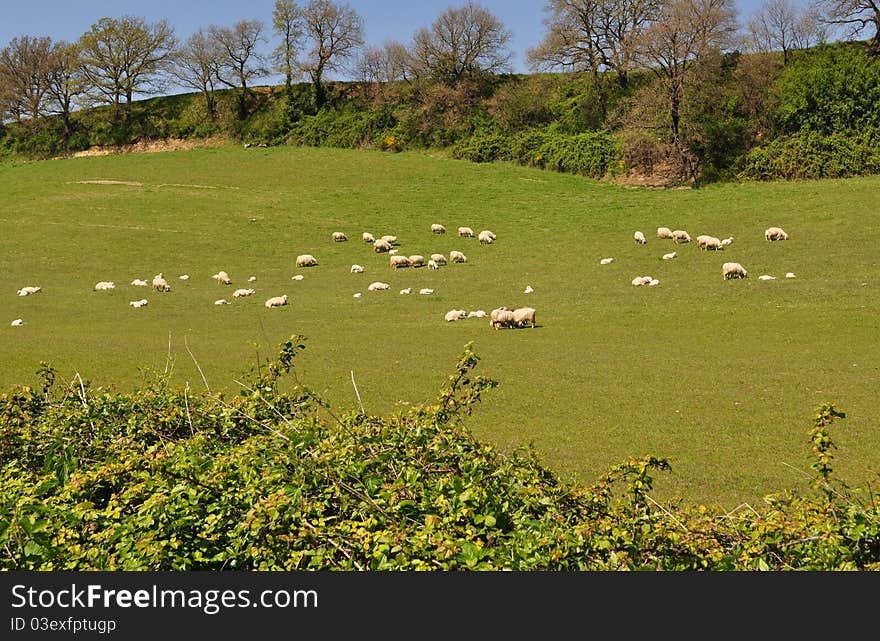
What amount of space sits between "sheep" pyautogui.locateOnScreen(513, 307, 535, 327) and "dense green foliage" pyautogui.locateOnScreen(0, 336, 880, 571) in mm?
13816

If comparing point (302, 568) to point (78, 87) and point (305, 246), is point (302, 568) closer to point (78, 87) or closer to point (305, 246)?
point (305, 246)

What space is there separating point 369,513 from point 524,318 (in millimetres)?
15877

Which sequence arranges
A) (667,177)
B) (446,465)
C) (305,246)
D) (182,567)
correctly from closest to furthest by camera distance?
(182,567), (446,465), (305,246), (667,177)

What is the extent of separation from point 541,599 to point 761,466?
6.85m

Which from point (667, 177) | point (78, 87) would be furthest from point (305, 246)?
point (78, 87)

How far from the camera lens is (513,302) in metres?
25.9

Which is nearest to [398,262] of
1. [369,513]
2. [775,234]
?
[775,234]

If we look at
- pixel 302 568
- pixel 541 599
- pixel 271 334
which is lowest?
pixel 271 334

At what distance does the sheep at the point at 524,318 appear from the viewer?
21.3 m

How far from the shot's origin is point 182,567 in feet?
17.0

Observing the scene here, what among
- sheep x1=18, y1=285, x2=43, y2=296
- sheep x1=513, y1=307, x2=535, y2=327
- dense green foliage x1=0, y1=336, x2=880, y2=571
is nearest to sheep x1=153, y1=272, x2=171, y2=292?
sheep x1=18, y1=285, x2=43, y2=296

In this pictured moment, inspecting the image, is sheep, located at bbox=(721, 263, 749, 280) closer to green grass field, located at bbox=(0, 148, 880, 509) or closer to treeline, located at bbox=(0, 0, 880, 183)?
green grass field, located at bbox=(0, 148, 880, 509)

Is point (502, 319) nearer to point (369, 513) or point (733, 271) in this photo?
point (733, 271)

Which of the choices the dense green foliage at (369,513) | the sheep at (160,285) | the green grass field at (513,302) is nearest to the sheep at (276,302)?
the green grass field at (513,302)
